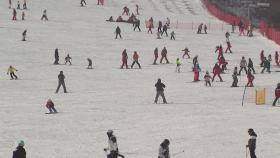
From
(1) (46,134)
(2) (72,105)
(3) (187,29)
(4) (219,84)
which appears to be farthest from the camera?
(3) (187,29)

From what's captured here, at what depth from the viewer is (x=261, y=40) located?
53.9 metres

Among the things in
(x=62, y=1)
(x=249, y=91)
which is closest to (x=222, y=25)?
(x=62, y=1)

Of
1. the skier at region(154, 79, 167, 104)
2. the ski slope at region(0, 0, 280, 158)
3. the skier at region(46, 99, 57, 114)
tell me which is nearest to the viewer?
the ski slope at region(0, 0, 280, 158)

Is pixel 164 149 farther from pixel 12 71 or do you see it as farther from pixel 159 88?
pixel 12 71

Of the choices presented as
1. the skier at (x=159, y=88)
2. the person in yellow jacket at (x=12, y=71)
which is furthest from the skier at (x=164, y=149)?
the person in yellow jacket at (x=12, y=71)

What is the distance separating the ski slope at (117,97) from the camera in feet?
73.7

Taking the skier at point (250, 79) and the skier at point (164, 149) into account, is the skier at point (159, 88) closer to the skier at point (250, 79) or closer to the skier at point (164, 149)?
the skier at point (250, 79)

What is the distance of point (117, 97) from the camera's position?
105 feet

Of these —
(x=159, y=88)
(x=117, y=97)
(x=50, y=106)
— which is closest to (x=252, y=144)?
(x=50, y=106)

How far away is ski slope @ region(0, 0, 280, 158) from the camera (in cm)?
2245

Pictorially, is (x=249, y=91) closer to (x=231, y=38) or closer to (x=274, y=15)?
(x=231, y=38)

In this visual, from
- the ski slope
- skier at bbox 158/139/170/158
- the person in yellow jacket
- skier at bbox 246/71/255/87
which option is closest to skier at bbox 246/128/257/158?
the ski slope

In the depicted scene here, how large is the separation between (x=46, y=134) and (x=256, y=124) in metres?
6.98

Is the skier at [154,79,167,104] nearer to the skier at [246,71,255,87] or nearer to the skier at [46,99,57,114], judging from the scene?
the skier at [46,99,57,114]
